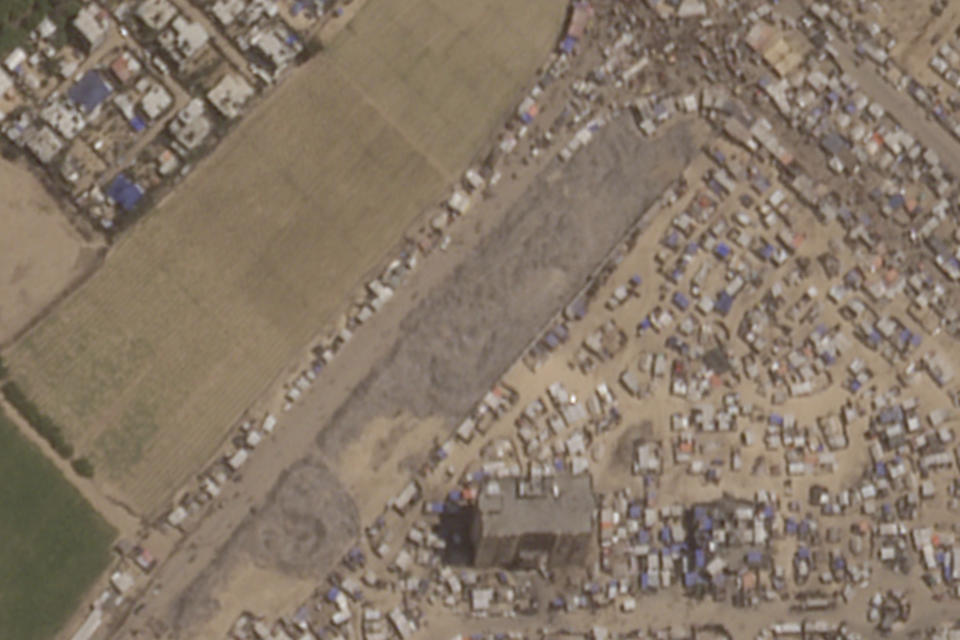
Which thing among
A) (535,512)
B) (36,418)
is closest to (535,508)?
(535,512)

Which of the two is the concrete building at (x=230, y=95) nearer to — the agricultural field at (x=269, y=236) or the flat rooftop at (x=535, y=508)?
the agricultural field at (x=269, y=236)

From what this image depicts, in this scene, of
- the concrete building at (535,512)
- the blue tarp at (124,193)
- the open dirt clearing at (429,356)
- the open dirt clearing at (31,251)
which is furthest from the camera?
the blue tarp at (124,193)

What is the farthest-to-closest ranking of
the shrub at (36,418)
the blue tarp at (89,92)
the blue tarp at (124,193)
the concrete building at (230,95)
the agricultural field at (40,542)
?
the concrete building at (230,95) < the blue tarp at (89,92) < the blue tarp at (124,193) < the shrub at (36,418) < the agricultural field at (40,542)

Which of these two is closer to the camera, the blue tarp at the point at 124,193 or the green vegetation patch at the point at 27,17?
the blue tarp at the point at 124,193

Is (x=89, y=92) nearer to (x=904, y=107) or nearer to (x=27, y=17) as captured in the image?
(x=27, y=17)

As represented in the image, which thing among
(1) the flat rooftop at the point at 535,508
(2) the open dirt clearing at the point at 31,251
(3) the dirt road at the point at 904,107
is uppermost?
(3) the dirt road at the point at 904,107

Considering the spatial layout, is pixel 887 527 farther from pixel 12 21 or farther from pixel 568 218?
pixel 12 21

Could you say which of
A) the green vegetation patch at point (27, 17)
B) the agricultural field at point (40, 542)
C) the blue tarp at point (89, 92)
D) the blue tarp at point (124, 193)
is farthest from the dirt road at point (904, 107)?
the agricultural field at point (40, 542)
